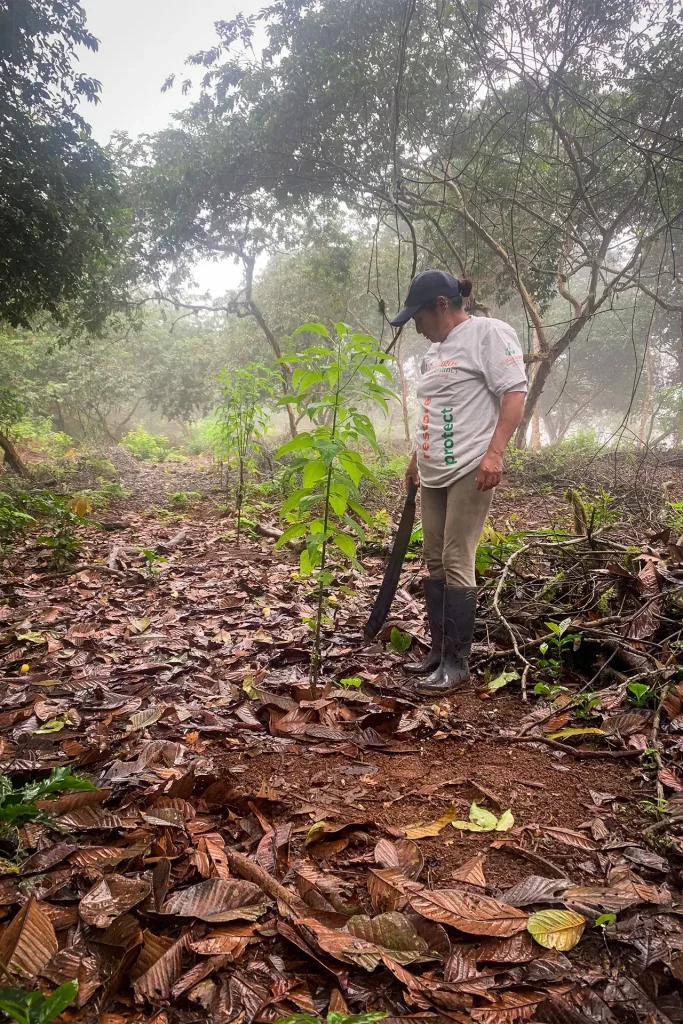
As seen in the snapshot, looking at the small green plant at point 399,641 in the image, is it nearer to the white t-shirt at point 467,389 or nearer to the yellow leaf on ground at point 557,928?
the white t-shirt at point 467,389

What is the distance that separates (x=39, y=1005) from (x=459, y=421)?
2387 millimetres

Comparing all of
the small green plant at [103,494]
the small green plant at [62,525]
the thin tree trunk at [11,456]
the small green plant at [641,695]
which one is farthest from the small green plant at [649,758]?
the thin tree trunk at [11,456]

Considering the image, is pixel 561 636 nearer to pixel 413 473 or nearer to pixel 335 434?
pixel 413 473

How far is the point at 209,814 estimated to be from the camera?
1.80 metres

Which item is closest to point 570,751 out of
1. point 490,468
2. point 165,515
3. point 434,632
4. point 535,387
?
point 434,632

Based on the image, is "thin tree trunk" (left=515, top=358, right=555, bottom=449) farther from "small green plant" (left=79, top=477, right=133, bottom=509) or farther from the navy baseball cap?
the navy baseball cap

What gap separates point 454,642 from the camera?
2.73m

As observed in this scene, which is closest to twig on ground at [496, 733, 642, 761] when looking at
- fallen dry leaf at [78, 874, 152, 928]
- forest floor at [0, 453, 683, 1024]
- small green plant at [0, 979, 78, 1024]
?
forest floor at [0, 453, 683, 1024]

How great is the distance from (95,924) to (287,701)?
Result: 1.32 meters

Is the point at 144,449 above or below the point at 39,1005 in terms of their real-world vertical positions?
below

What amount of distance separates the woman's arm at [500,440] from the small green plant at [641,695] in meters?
1.02

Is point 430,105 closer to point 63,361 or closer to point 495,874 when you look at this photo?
point 495,874

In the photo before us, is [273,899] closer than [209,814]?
Yes

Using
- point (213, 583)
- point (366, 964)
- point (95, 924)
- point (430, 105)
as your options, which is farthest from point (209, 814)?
point (430, 105)
